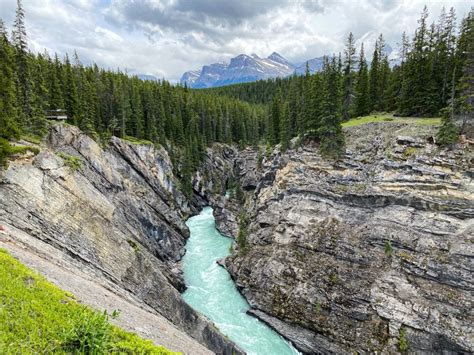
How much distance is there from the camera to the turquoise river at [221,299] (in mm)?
26172

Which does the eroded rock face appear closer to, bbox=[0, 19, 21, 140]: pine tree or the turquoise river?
the turquoise river

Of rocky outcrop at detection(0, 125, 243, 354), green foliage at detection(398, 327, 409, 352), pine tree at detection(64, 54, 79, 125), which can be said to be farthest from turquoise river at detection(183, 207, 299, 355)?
pine tree at detection(64, 54, 79, 125)

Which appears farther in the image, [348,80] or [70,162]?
[348,80]

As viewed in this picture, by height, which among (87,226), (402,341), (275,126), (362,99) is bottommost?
(402,341)

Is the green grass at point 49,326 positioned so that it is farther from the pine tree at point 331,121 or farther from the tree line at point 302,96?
the pine tree at point 331,121

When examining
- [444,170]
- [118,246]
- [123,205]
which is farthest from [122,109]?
[444,170]

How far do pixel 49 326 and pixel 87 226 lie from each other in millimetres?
17818

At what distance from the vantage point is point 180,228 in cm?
4697

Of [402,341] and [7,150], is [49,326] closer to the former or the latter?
[7,150]

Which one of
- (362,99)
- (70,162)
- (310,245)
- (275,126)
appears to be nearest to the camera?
(70,162)

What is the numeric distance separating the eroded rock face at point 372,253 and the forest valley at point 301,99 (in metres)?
4.36

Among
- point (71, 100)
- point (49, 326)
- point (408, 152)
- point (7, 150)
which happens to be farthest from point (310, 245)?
point (71, 100)

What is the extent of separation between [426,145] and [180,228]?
3664cm

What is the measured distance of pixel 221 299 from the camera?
1281 inches
